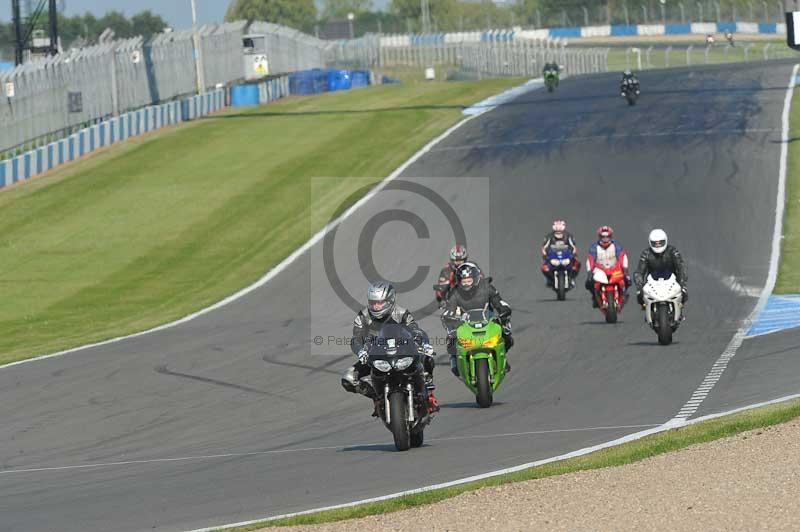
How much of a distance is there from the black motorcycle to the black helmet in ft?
12.9

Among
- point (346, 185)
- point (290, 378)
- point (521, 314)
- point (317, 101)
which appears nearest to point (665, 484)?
point (290, 378)

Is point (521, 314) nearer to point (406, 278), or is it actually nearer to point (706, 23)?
point (406, 278)

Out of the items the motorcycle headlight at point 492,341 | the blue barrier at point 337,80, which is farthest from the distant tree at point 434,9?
the motorcycle headlight at point 492,341

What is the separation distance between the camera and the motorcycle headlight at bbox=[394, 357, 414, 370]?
501 inches

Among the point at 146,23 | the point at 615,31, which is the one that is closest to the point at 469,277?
the point at 615,31

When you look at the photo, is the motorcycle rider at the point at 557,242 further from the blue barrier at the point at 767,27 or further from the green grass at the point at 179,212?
the blue barrier at the point at 767,27

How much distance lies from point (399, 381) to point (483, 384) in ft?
9.48

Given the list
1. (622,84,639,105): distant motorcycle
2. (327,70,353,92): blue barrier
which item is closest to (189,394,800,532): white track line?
(622,84,639,105): distant motorcycle

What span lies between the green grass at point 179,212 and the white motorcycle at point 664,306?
9769 millimetres

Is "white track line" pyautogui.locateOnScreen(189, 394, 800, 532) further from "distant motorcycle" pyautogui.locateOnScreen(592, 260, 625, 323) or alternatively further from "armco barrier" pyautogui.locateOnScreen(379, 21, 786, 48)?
"armco barrier" pyautogui.locateOnScreen(379, 21, 786, 48)

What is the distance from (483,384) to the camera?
15508mm

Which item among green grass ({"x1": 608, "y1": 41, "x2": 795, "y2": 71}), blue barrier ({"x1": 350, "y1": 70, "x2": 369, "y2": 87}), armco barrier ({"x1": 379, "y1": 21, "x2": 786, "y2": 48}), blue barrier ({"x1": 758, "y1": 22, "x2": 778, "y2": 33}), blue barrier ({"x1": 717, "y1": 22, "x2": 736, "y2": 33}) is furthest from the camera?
blue barrier ({"x1": 717, "y1": 22, "x2": 736, "y2": 33})

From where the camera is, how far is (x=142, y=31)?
159250mm

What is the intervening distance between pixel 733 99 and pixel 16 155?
970 inches
